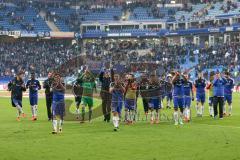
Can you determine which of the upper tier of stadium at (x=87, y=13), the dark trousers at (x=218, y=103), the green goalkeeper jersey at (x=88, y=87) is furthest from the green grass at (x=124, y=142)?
the upper tier of stadium at (x=87, y=13)

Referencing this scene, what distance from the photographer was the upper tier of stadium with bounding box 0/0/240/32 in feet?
294

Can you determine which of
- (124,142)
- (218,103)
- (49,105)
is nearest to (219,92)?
(218,103)

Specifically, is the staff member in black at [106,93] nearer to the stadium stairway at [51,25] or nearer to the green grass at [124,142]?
the green grass at [124,142]

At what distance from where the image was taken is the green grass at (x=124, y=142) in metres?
16.5

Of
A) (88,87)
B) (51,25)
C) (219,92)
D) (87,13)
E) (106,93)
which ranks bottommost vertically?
(219,92)

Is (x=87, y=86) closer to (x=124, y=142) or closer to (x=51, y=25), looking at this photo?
(x=124, y=142)

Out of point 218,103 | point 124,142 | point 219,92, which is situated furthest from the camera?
point 218,103

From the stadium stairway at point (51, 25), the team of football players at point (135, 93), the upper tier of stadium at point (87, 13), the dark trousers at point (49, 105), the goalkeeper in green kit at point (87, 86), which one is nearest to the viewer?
the team of football players at point (135, 93)

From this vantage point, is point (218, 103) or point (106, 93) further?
point (218, 103)

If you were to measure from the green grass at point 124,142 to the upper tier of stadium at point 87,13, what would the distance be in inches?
2543

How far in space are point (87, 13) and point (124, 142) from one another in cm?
7769

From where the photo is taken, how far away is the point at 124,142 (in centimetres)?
1933

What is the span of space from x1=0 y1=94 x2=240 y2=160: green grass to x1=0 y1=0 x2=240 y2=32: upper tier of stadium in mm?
64594

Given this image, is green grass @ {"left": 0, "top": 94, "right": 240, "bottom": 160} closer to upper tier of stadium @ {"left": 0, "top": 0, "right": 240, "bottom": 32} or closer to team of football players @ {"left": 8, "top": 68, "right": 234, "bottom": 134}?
team of football players @ {"left": 8, "top": 68, "right": 234, "bottom": 134}
